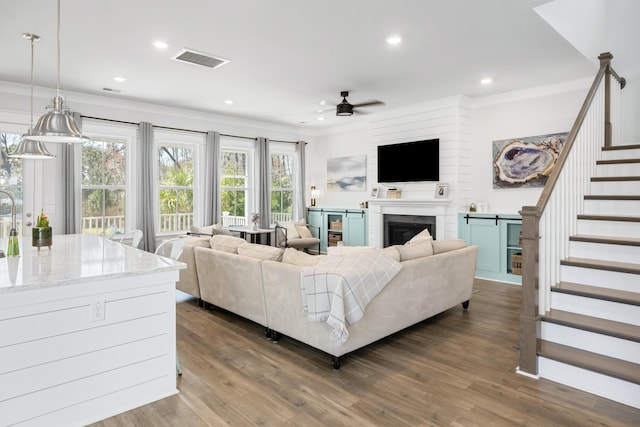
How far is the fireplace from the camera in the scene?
675cm

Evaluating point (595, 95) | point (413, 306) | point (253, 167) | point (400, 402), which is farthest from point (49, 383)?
point (253, 167)

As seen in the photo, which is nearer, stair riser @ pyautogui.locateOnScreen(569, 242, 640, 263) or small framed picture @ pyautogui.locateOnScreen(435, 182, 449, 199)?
stair riser @ pyautogui.locateOnScreen(569, 242, 640, 263)

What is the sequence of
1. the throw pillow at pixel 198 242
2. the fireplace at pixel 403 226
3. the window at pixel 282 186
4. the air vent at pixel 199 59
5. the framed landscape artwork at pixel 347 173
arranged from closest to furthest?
the air vent at pixel 199 59 → the throw pillow at pixel 198 242 → the fireplace at pixel 403 226 → the framed landscape artwork at pixel 347 173 → the window at pixel 282 186

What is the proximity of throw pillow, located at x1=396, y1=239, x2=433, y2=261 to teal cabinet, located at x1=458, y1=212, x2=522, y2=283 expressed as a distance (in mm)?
2342

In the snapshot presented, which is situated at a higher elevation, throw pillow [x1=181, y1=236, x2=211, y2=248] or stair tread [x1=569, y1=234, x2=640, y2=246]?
stair tread [x1=569, y1=234, x2=640, y2=246]

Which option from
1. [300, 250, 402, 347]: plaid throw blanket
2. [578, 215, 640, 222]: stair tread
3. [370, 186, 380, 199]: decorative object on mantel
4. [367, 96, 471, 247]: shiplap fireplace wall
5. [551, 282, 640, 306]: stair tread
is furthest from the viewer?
[370, 186, 380, 199]: decorative object on mantel

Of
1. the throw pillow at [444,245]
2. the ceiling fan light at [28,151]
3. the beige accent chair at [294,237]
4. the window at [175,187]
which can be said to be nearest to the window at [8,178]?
the window at [175,187]

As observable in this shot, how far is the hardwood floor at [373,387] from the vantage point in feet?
7.61

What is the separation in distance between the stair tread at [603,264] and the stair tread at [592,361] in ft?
2.18

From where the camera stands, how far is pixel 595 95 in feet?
12.6

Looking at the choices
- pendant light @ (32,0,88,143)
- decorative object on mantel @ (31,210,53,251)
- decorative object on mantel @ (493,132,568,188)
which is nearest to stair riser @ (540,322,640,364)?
decorative object on mantel @ (493,132,568,188)

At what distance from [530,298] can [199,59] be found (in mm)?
4141

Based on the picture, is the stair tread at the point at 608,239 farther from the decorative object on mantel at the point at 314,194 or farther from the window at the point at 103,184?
the window at the point at 103,184

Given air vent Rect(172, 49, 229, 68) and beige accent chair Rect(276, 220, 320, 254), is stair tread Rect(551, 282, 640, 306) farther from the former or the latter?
beige accent chair Rect(276, 220, 320, 254)
